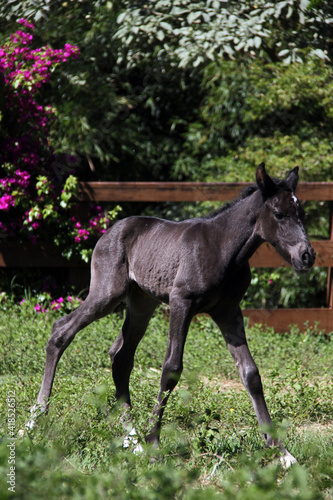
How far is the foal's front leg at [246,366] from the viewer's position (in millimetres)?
3727

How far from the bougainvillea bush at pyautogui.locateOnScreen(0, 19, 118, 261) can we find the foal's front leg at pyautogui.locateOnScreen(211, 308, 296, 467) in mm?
3059

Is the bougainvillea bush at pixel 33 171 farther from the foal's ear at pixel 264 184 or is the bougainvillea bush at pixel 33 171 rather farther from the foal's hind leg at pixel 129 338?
the foal's ear at pixel 264 184

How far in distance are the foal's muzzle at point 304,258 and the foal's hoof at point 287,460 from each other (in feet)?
3.44

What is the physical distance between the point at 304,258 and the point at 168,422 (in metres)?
1.44

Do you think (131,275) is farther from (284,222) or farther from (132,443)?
(132,443)

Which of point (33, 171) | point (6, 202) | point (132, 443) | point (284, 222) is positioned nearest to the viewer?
point (132, 443)

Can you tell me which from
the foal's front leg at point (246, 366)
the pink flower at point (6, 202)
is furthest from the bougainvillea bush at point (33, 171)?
the foal's front leg at point (246, 366)

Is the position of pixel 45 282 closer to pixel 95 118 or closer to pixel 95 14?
pixel 95 118

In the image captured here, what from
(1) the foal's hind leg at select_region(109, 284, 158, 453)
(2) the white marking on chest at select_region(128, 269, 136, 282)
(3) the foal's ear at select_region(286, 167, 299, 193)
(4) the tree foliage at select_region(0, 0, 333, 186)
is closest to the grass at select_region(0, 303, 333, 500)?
(1) the foal's hind leg at select_region(109, 284, 158, 453)

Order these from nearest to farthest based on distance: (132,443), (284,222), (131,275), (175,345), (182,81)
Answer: (132,443), (284,222), (175,345), (131,275), (182,81)

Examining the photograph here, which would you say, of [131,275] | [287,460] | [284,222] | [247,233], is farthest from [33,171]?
[287,460]

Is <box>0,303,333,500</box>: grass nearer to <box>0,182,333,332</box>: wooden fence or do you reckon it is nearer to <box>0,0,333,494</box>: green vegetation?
<box>0,0,333,494</box>: green vegetation

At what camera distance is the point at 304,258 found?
139 inches

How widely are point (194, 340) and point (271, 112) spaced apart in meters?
3.85
